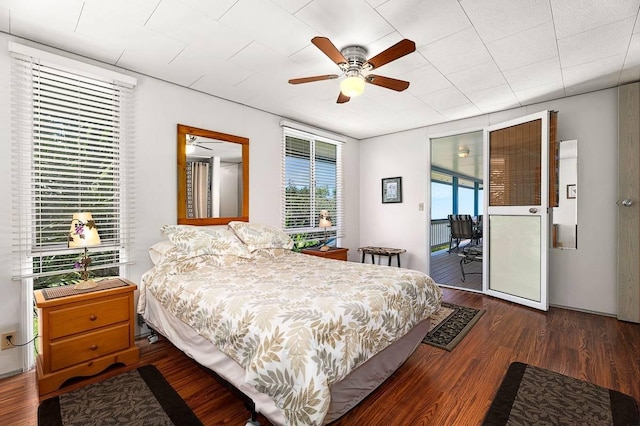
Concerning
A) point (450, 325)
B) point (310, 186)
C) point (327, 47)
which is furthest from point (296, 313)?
point (310, 186)

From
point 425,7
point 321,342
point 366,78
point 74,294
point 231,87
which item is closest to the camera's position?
point 321,342

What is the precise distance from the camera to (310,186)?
15.0 ft

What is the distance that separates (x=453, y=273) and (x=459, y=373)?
360 centimetres

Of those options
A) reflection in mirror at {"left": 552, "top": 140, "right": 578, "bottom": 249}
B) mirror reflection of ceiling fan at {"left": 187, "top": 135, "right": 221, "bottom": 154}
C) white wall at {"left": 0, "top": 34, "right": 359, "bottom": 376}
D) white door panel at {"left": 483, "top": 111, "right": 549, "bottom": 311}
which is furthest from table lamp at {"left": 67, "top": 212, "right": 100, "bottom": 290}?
reflection in mirror at {"left": 552, "top": 140, "right": 578, "bottom": 249}

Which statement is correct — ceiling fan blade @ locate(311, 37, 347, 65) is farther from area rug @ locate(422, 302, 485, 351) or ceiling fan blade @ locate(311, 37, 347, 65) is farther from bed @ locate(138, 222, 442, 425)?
area rug @ locate(422, 302, 485, 351)

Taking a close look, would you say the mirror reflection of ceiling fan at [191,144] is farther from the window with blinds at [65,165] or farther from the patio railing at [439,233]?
the patio railing at [439,233]

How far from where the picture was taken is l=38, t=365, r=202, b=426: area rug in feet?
5.49

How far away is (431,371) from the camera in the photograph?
220 centimetres

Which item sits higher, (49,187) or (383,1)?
(383,1)

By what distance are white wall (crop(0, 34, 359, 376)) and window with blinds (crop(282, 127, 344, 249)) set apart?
0.72ft

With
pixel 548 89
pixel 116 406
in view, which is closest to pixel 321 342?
pixel 116 406

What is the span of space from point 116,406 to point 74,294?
850 mm

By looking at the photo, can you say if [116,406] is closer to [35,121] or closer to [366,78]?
[35,121]

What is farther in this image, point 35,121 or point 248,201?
point 248,201
